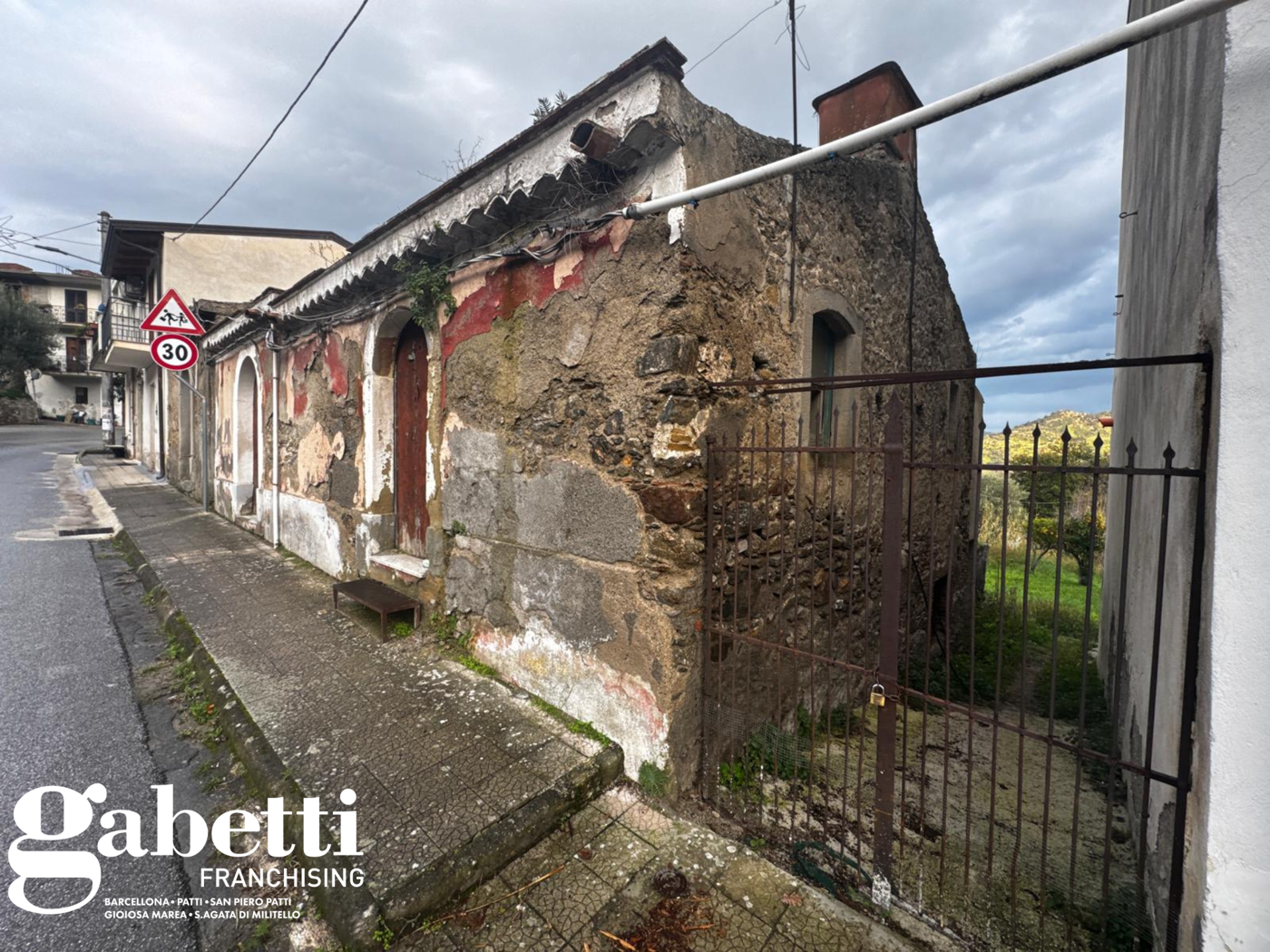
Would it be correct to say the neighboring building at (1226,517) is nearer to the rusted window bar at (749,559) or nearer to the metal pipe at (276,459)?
the rusted window bar at (749,559)

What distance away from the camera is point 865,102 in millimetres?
4402

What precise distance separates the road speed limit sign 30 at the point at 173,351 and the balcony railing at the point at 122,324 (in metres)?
10.00

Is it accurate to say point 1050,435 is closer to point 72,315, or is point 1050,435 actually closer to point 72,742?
point 72,742

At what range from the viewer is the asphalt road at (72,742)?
6.61 ft

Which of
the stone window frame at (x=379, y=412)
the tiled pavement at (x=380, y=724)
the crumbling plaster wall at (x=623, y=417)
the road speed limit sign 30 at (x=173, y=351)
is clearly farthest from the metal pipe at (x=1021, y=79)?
the road speed limit sign 30 at (x=173, y=351)

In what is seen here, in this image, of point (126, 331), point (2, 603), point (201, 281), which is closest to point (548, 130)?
point (2, 603)

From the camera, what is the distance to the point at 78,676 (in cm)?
383

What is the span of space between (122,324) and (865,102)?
19.4 m

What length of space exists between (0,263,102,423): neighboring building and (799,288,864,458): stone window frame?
43893 millimetres

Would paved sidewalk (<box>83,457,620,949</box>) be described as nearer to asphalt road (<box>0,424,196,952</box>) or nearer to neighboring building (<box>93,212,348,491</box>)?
asphalt road (<box>0,424,196,952</box>)

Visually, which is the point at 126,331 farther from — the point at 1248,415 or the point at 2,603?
the point at 1248,415

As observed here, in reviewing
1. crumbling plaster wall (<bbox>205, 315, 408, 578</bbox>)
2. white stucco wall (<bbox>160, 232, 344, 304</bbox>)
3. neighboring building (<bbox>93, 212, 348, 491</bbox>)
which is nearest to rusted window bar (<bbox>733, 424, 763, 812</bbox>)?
crumbling plaster wall (<bbox>205, 315, 408, 578</bbox>)

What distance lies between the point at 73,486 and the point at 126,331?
5208 mm

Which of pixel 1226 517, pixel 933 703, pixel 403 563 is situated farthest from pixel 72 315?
pixel 1226 517
